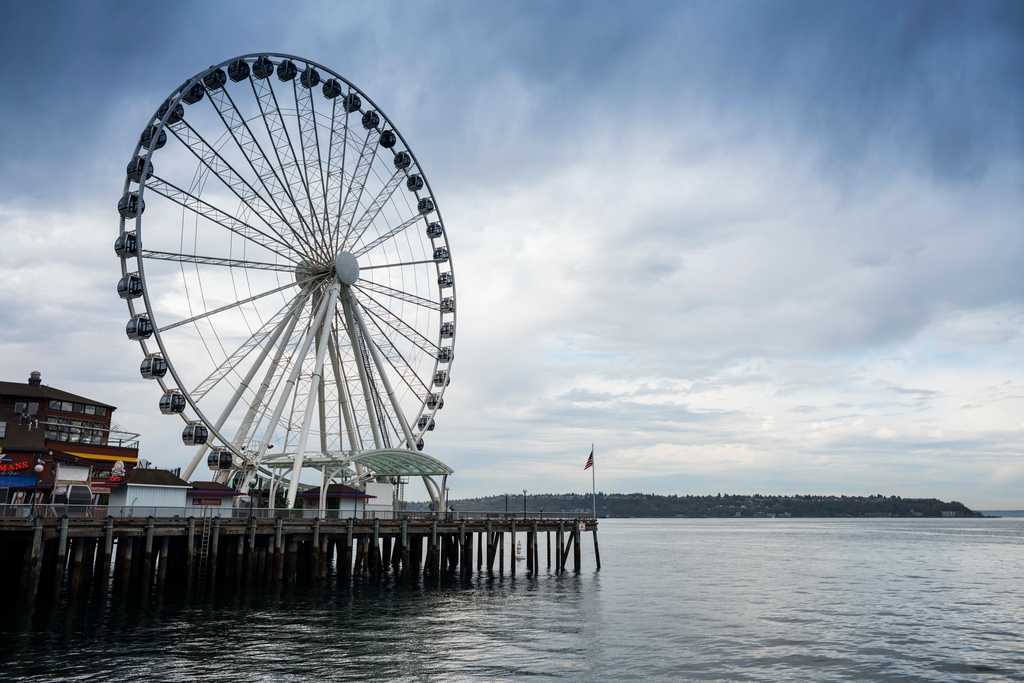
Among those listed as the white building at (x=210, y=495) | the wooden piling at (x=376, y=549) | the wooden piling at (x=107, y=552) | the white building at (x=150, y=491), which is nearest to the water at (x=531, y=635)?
the wooden piling at (x=107, y=552)

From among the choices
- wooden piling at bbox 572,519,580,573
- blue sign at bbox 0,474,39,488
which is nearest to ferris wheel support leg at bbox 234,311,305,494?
blue sign at bbox 0,474,39,488

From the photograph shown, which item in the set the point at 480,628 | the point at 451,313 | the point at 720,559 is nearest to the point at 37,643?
the point at 480,628

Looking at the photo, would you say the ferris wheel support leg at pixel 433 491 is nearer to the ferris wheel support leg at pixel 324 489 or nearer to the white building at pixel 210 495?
the ferris wheel support leg at pixel 324 489

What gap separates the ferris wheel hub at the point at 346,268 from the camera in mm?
49903

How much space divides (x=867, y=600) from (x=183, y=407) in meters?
39.6

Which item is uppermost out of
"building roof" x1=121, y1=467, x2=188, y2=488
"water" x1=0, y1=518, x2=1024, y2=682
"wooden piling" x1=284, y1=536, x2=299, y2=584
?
"building roof" x1=121, y1=467, x2=188, y2=488

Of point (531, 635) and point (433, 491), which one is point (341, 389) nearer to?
point (433, 491)

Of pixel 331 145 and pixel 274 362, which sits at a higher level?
pixel 331 145

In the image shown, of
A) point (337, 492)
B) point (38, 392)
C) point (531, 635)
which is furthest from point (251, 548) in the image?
point (38, 392)

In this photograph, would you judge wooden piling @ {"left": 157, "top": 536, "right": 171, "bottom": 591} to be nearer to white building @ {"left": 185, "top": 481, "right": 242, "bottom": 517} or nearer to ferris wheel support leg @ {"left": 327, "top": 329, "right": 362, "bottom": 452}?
white building @ {"left": 185, "top": 481, "right": 242, "bottom": 517}

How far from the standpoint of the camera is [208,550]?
124 feet

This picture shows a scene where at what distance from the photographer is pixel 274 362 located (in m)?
47.5

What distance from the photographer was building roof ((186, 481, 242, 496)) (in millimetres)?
44469

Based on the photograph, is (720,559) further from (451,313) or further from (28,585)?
(28,585)
